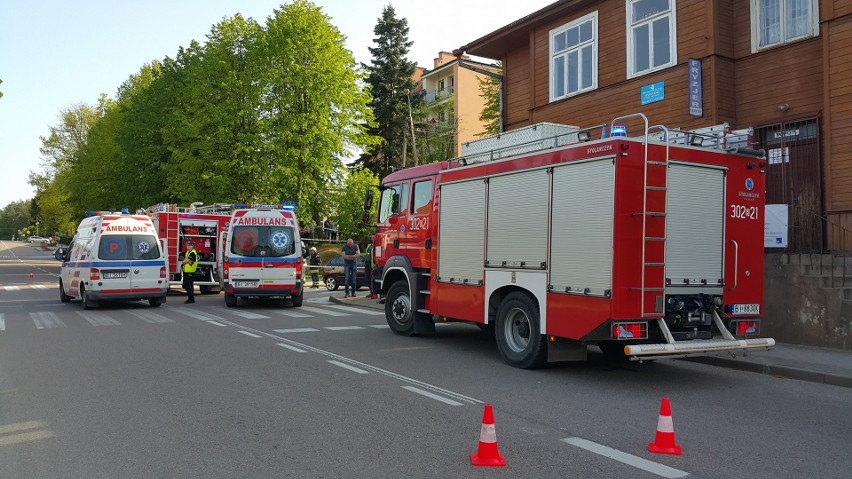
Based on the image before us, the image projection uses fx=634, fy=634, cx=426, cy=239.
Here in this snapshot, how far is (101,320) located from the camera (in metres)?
14.2

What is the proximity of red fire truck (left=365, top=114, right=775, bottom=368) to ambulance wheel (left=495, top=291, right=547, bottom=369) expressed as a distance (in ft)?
0.06

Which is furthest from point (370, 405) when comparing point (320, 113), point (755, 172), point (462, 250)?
point (320, 113)

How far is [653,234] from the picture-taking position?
24.3 feet

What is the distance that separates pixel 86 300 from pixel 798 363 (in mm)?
15871

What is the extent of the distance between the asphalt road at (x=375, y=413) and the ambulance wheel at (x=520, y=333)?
0.21 metres

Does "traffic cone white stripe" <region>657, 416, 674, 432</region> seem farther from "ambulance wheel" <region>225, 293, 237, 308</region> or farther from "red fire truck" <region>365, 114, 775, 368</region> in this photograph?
"ambulance wheel" <region>225, 293, 237, 308</region>

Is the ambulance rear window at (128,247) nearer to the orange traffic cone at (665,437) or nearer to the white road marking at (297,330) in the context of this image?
the white road marking at (297,330)

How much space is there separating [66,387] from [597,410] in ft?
19.5

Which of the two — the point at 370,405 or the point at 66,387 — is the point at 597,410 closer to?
the point at 370,405

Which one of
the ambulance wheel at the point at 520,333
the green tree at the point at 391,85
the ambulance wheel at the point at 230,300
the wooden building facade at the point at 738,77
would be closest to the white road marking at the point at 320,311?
the ambulance wheel at the point at 230,300

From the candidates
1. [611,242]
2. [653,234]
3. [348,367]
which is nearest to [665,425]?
[611,242]

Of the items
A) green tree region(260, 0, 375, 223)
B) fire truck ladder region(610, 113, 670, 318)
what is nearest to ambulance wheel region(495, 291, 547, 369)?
fire truck ladder region(610, 113, 670, 318)

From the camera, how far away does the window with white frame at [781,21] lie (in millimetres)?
11969

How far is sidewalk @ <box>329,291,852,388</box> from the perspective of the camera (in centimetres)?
801
